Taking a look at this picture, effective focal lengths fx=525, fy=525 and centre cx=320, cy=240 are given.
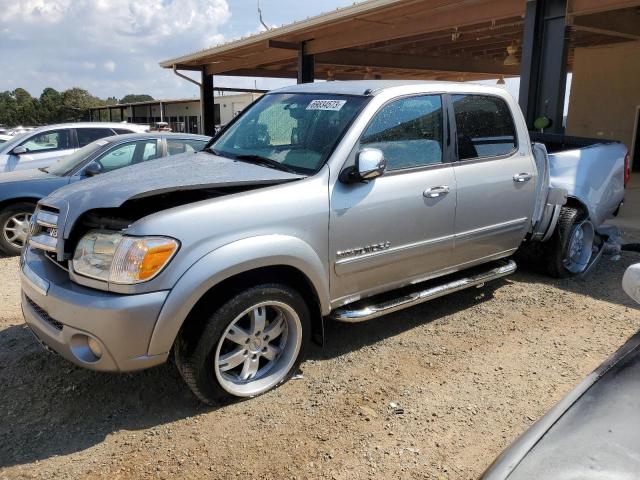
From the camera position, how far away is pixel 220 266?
111 inches

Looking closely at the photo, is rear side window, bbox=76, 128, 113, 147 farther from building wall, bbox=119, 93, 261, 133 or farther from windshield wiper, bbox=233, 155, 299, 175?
building wall, bbox=119, 93, 261, 133

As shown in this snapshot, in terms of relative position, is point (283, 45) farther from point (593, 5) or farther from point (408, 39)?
point (593, 5)

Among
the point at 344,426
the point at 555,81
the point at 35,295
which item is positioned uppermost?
the point at 555,81

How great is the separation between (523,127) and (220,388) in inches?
138

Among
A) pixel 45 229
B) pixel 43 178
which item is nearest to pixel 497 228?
pixel 45 229

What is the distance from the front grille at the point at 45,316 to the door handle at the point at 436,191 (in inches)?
98.3

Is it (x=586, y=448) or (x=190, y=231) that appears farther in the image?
(x=190, y=231)

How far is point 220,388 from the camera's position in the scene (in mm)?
3057

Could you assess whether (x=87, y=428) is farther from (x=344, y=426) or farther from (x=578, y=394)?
(x=578, y=394)

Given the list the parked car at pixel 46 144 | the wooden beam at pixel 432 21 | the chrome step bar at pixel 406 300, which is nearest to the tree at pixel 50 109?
the wooden beam at pixel 432 21

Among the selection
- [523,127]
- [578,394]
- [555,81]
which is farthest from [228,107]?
[578,394]

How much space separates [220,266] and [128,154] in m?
4.84

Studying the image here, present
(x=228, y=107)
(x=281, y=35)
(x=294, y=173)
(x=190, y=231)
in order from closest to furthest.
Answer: (x=190, y=231) → (x=294, y=173) → (x=281, y=35) → (x=228, y=107)

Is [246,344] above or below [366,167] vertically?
below
